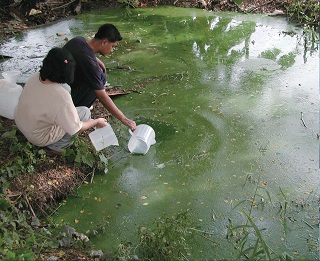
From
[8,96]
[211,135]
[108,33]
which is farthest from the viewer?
[211,135]

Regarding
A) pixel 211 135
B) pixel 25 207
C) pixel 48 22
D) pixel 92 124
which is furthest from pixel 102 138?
pixel 48 22

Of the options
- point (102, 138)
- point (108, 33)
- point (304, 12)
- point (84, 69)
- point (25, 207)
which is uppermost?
point (108, 33)

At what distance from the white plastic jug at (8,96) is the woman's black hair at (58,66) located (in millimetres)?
764

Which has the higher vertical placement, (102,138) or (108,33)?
(108,33)

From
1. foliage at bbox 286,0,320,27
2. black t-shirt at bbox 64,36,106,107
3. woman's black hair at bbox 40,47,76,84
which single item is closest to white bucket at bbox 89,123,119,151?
black t-shirt at bbox 64,36,106,107

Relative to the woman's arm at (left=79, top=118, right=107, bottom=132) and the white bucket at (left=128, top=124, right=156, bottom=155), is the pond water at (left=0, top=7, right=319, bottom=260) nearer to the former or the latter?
the white bucket at (left=128, top=124, right=156, bottom=155)

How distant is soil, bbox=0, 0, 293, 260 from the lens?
8.48ft

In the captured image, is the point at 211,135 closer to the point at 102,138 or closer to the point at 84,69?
the point at 102,138

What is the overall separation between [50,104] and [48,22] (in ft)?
13.2

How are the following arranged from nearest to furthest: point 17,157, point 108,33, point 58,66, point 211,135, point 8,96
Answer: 1. point 58,66
2. point 17,157
3. point 108,33
4. point 8,96
5. point 211,135

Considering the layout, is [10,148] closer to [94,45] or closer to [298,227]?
[94,45]

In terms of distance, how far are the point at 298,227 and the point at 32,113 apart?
68.1 inches

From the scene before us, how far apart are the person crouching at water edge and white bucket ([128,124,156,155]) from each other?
34 cm

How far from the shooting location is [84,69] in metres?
2.89
